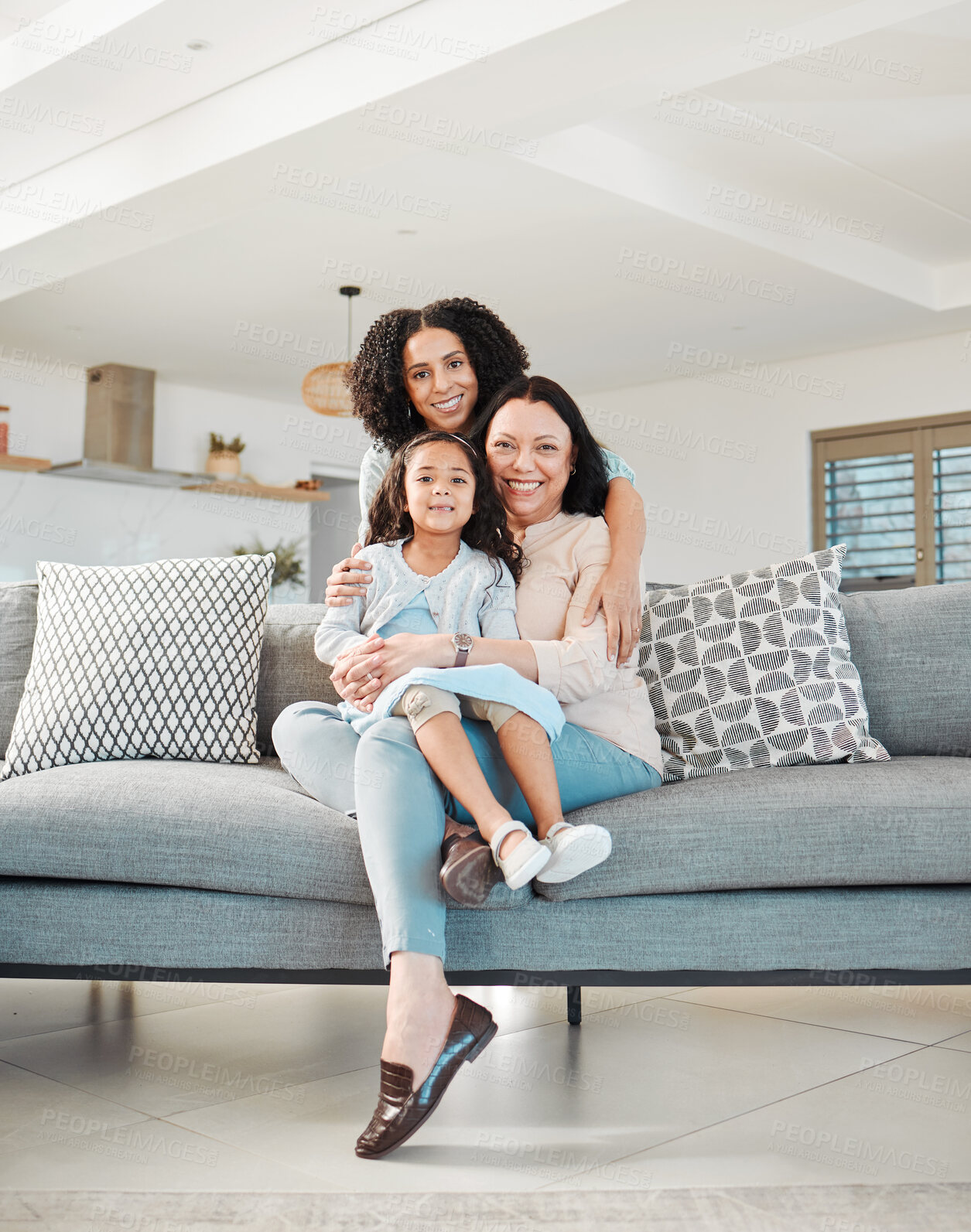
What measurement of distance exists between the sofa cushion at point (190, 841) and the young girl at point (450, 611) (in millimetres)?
183

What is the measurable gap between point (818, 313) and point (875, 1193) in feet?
17.9

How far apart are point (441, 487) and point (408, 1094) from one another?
95cm

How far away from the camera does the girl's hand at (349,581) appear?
1.96 meters

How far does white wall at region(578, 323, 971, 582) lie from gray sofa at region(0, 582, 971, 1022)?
5.53 metres

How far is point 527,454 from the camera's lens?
2.01m

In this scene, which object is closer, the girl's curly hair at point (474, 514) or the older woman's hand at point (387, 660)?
the older woman's hand at point (387, 660)

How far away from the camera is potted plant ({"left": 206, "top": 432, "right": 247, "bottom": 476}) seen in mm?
7547

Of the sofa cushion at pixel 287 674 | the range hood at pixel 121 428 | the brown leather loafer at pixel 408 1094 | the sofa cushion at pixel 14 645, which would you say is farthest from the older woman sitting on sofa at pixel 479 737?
the range hood at pixel 121 428

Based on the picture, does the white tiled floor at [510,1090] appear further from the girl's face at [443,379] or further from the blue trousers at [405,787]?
the girl's face at [443,379]

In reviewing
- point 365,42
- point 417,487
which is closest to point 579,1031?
point 417,487

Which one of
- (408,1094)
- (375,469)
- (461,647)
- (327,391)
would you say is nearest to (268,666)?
(375,469)

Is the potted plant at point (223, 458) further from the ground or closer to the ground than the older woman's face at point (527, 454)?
further from the ground

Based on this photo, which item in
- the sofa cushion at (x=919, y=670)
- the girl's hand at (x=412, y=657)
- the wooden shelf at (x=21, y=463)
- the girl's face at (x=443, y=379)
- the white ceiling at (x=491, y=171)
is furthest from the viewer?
the wooden shelf at (x=21, y=463)

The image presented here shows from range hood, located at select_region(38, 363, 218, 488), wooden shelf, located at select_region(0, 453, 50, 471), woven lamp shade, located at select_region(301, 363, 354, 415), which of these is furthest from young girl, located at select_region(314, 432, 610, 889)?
range hood, located at select_region(38, 363, 218, 488)
